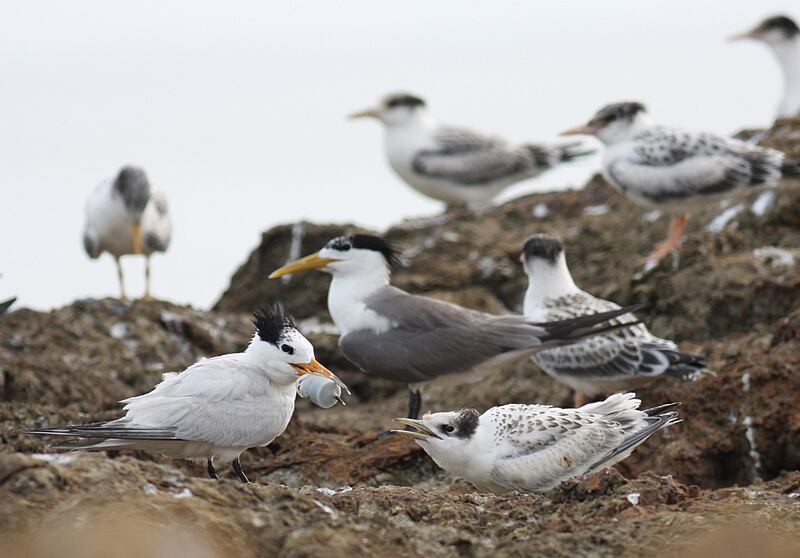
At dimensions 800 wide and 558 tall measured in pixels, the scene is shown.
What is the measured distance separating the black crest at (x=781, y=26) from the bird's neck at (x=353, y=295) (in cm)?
1163

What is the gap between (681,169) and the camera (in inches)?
490

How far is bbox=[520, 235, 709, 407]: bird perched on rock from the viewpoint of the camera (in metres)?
9.71

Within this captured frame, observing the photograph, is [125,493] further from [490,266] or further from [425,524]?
[490,266]

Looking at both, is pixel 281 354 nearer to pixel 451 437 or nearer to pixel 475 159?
pixel 451 437

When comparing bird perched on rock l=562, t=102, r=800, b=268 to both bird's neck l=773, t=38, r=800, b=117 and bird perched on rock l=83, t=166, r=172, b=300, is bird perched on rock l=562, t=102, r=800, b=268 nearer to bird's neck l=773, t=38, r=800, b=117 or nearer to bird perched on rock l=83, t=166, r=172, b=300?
bird perched on rock l=83, t=166, r=172, b=300

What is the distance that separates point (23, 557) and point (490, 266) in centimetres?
874

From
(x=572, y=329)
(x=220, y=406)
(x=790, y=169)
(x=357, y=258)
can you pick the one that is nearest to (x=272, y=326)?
(x=220, y=406)

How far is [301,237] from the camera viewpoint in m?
14.4

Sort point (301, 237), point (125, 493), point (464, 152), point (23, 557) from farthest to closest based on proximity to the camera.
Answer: point (464, 152) < point (301, 237) < point (125, 493) < point (23, 557)

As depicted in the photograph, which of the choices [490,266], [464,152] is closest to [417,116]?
[464,152]

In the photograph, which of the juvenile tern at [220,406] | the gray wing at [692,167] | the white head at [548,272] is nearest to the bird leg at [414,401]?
the white head at [548,272]

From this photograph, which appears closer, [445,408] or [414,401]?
[414,401]

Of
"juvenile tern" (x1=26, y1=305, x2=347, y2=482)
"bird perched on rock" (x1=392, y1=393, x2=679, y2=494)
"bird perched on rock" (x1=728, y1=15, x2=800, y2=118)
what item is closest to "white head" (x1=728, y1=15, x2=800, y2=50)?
"bird perched on rock" (x1=728, y1=15, x2=800, y2=118)

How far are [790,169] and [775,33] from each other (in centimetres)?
840
